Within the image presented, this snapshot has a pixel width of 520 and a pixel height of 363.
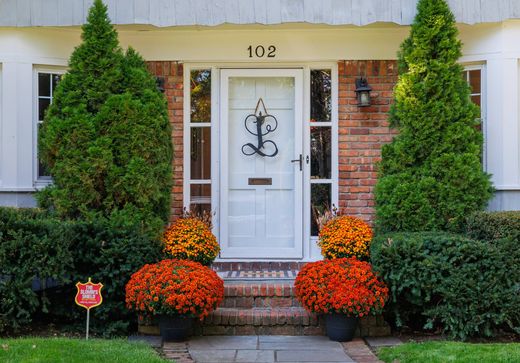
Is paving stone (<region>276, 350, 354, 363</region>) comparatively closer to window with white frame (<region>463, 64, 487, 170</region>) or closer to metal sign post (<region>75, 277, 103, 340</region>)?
metal sign post (<region>75, 277, 103, 340</region>)

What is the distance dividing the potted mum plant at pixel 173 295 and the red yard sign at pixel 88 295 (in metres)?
0.29

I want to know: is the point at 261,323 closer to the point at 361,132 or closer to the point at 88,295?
the point at 88,295

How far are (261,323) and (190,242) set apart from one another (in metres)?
1.19

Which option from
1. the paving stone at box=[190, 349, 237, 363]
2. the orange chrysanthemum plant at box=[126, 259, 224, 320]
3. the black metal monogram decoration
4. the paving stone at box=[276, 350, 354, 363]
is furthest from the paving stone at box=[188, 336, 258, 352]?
the black metal monogram decoration

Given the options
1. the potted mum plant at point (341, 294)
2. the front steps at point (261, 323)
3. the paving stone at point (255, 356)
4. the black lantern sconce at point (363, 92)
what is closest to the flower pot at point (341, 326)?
the potted mum plant at point (341, 294)

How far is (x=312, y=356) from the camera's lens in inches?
227

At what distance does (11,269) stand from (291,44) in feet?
13.7

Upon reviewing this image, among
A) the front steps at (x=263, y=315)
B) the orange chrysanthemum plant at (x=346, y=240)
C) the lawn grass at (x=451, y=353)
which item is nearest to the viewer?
the lawn grass at (x=451, y=353)

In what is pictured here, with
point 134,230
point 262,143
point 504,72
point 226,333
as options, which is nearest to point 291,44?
point 262,143

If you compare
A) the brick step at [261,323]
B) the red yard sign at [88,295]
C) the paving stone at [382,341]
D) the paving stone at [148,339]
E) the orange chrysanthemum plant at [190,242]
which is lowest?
the paving stone at [382,341]

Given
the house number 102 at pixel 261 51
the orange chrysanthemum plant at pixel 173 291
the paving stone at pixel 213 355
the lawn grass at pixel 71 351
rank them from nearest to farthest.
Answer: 1. the lawn grass at pixel 71 351
2. the paving stone at pixel 213 355
3. the orange chrysanthemum plant at pixel 173 291
4. the house number 102 at pixel 261 51

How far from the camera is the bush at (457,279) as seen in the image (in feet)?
19.8

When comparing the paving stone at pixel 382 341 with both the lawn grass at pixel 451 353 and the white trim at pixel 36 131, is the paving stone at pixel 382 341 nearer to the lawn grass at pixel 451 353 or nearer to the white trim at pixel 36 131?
the lawn grass at pixel 451 353

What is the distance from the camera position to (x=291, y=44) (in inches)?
323
